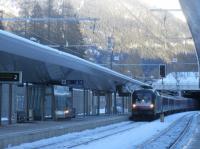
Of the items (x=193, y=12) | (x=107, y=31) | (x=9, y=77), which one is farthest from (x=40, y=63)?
(x=107, y=31)

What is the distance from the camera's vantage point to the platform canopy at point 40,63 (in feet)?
67.4

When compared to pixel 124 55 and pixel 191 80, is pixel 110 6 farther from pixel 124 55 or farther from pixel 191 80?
pixel 191 80

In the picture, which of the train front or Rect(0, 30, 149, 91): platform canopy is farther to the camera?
the train front

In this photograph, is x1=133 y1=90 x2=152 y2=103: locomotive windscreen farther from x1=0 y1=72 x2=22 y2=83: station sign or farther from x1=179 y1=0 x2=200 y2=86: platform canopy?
x1=179 y1=0 x2=200 y2=86: platform canopy

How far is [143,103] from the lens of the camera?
45.8 meters

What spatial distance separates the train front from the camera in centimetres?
4541

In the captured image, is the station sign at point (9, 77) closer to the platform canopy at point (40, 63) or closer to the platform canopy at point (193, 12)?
the platform canopy at point (40, 63)

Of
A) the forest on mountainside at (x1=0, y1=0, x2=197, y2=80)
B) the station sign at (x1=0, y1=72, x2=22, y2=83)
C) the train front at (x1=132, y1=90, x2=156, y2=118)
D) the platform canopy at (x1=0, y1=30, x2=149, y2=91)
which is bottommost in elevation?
the train front at (x1=132, y1=90, x2=156, y2=118)

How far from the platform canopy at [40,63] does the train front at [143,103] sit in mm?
7595

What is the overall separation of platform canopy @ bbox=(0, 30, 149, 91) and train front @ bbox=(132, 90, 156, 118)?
7.60 metres

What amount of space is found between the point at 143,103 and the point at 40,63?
2123 cm

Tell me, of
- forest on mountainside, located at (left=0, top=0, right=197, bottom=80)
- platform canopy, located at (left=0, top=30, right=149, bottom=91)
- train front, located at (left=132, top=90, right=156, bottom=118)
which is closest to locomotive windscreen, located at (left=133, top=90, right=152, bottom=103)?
train front, located at (left=132, top=90, right=156, bottom=118)

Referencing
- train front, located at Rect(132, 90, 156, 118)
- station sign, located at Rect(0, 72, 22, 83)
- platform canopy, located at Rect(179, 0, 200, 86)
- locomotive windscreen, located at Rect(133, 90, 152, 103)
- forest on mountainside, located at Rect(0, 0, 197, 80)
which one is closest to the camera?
platform canopy, located at Rect(179, 0, 200, 86)

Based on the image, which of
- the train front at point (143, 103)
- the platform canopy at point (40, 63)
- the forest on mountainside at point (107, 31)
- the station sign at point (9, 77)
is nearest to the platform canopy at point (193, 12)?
the platform canopy at point (40, 63)
